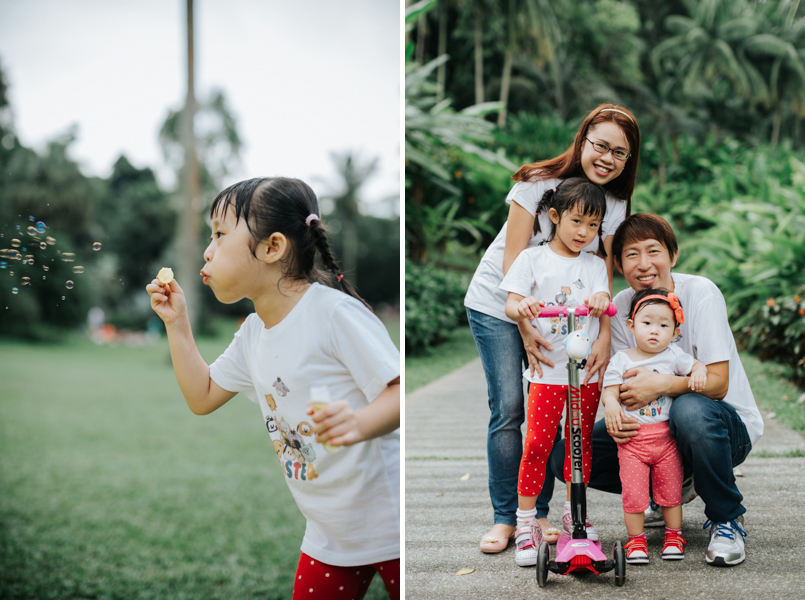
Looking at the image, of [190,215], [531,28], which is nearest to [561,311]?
[190,215]

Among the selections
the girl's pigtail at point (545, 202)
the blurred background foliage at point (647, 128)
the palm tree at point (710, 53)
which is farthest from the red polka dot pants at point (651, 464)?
the palm tree at point (710, 53)

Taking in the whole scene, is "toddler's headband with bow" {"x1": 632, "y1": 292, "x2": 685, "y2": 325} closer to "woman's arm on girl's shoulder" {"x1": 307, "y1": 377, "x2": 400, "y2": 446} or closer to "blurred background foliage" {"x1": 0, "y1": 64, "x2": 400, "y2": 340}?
"blurred background foliage" {"x1": 0, "y1": 64, "x2": 400, "y2": 340}

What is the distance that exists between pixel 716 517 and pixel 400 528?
1.00 metres

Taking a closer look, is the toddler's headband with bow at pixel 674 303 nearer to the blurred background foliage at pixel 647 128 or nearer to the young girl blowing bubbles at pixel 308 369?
the young girl blowing bubbles at pixel 308 369

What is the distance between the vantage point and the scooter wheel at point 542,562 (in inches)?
63.8

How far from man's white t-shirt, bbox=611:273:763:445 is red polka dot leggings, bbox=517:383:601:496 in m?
0.21

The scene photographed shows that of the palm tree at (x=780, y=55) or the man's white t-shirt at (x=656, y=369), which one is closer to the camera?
the man's white t-shirt at (x=656, y=369)

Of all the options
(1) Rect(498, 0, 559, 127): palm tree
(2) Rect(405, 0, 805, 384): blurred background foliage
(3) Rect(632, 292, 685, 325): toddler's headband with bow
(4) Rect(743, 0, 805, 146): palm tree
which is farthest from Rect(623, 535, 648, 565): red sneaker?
(1) Rect(498, 0, 559, 127): palm tree

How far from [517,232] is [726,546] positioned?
105 cm

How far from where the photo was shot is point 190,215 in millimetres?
1808

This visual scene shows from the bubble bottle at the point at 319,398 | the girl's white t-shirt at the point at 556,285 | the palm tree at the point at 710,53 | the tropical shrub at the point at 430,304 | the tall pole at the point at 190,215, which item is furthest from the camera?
the palm tree at the point at 710,53

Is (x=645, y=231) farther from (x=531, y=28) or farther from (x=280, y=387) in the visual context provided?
(x=531, y=28)

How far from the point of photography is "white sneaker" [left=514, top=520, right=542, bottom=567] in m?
1.74

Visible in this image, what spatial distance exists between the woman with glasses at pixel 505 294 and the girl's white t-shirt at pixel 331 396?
66cm
